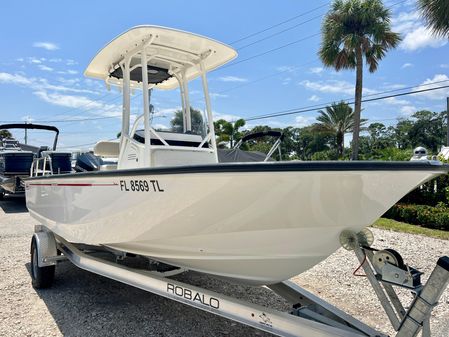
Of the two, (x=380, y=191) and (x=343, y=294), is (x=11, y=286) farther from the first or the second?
(x=380, y=191)

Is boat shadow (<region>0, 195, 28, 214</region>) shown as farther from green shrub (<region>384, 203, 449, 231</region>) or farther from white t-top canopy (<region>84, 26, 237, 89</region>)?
green shrub (<region>384, 203, 449, 231</region>)

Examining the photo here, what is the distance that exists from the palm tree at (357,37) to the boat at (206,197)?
14569 mm

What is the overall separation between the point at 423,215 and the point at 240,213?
819 centimetres

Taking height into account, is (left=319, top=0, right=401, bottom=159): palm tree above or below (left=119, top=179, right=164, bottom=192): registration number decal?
above

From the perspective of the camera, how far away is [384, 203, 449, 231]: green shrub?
8.69 m

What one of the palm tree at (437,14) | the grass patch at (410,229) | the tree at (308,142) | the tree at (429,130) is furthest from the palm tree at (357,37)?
the tree at (429,130)

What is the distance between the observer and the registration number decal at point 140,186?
2729 mm

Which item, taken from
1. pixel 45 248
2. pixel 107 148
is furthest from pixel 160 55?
pixel 45 248

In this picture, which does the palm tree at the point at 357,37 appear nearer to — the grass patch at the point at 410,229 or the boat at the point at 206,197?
the grass patch at the point at 410,229

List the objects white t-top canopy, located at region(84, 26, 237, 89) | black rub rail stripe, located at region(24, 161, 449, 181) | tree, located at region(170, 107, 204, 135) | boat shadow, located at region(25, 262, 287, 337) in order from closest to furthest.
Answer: black rub rail stripe, located at region(24, 161, 449, 181)
boat shadow, located at region(25, 262, 287, 337)
white t-top canopy, located at region(84, 26, 237, 89)
tree, located at region(170, 107, 204, 135)

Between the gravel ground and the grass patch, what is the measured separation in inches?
101

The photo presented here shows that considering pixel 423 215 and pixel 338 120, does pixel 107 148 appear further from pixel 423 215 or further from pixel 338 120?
pixel 338 120

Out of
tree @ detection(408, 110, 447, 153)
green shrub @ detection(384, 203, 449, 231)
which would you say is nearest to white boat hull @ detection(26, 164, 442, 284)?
green shrub @ detection(384, 203, 449, 231)

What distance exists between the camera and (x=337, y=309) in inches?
112
